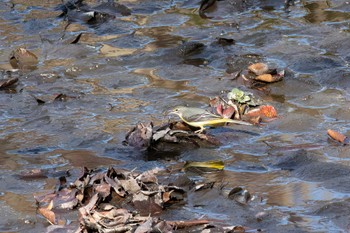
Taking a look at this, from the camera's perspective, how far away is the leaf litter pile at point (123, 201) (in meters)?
3.64

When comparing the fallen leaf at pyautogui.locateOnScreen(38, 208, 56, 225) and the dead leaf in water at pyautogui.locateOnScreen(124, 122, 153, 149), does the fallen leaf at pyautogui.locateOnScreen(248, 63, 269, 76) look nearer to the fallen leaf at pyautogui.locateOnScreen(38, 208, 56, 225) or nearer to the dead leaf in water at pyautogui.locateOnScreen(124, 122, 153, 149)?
the dead leaf in water at pyautogui.locateOnScreen(124, 122, 153, 149)

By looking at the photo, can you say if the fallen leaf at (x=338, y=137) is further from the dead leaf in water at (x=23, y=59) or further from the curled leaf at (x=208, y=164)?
the dead leaf in water at (x=23, y=59)

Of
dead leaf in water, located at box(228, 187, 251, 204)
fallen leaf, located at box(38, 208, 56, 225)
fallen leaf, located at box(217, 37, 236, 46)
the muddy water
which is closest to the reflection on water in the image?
the muddy water

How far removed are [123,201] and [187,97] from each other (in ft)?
5.53

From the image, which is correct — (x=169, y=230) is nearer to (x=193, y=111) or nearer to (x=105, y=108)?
(x=193, y=111)

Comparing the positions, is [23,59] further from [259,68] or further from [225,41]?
[259,68]

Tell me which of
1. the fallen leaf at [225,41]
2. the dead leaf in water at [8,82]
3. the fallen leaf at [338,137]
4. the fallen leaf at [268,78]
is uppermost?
the fallen leaf at [338,137]

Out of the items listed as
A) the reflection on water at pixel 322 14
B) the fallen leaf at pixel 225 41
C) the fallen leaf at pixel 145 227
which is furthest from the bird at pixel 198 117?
the reflection on water at pixel 322 14

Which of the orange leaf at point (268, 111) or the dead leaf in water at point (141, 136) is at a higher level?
the dead leaf in water at point (141, 136)

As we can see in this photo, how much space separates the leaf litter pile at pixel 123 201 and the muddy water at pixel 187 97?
86 mm

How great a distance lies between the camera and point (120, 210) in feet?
12.5

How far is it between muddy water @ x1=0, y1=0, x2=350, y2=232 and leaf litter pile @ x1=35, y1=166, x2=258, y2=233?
9 centimetres

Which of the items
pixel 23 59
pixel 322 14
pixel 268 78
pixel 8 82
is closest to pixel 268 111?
pixel 268 78

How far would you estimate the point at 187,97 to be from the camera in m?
5.62
